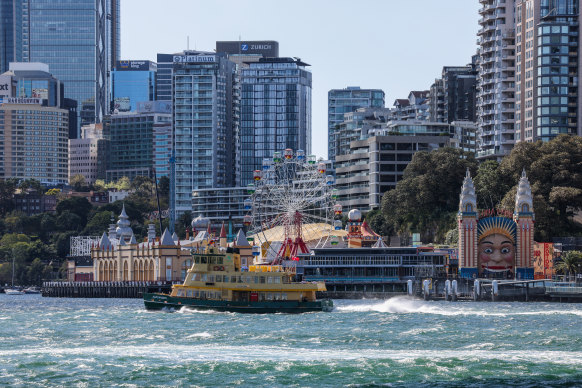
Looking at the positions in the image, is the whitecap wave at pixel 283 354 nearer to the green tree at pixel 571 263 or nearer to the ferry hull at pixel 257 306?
the ferry hull at pixel 257 306

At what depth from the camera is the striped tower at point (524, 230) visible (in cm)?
19262

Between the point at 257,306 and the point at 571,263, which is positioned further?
the point at 571,263

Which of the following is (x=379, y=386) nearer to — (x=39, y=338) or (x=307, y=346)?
(x=307, y=346)

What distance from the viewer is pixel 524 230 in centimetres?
19338

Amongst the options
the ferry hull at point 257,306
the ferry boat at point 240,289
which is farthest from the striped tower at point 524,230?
the ferry boat at point 240,289

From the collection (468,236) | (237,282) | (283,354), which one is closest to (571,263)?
(468,236)

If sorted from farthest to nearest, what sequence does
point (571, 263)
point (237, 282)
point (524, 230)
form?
1. point (524, 230)
2. point (571, 263)
3. point (237, 282)

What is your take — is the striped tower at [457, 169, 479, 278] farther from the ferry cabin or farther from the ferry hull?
the ferry cabin

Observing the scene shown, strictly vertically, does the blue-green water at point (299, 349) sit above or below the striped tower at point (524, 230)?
below

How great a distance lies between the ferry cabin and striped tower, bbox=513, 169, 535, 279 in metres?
59.0

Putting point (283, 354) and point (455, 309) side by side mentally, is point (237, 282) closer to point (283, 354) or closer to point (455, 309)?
point (455, 309)

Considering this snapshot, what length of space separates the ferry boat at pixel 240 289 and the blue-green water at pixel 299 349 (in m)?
Answer: 2.40

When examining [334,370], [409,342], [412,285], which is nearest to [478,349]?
[409,342]

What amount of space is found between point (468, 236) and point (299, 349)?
96798 millimetres
